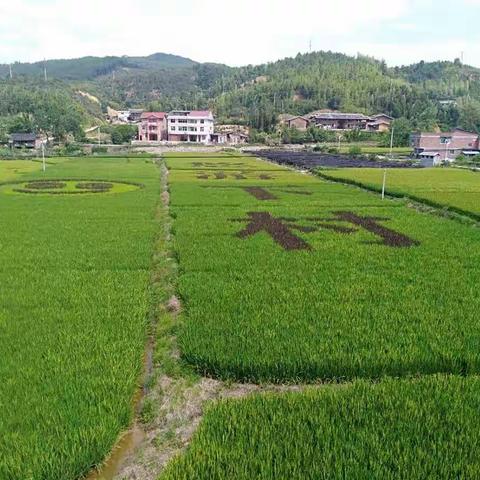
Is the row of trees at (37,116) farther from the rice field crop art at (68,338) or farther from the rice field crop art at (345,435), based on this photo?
the rice field crop art at (345,435)

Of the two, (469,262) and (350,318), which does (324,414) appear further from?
(469,262)

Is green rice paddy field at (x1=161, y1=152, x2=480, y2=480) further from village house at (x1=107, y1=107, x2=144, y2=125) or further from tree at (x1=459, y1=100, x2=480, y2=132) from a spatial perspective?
village house at (x1=107, y1=107, x2=144, y2=125)

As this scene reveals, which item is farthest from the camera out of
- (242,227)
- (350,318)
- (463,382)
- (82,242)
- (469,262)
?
(242,227)

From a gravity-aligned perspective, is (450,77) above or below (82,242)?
above

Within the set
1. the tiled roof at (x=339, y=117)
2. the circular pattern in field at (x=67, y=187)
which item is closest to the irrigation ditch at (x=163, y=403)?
the circular pattern in field at (x=67, y=187)

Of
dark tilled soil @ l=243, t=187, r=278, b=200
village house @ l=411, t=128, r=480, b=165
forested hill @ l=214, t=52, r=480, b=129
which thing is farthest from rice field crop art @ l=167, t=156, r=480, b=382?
forested hill @ l=214, t=52, r=480, b=129

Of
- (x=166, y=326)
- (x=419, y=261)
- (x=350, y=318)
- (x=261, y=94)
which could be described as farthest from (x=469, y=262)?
(x=261, y=94)
